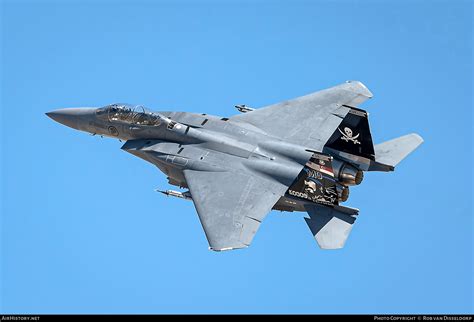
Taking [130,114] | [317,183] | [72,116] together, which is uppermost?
[72,116]

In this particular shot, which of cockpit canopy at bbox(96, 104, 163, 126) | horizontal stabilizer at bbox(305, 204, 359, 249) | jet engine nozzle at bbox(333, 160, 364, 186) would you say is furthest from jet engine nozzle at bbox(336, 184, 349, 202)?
cockpit canopy at bbox(96, 104, 163, 126)

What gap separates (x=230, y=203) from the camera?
3341 centimetres

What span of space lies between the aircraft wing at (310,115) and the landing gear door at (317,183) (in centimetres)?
115

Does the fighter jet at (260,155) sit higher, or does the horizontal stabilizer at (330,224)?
the fighter jet at (260,155)

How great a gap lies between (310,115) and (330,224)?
5.52 metres

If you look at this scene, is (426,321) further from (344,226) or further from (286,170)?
(286,170)

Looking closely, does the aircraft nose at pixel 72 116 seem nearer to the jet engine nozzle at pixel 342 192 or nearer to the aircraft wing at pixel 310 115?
the aircraft wing at pixel 310 115

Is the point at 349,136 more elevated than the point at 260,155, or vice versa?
the point at 349,136

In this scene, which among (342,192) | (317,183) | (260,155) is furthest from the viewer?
(260,155)

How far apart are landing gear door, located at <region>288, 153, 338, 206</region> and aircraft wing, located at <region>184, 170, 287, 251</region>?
1.99ft

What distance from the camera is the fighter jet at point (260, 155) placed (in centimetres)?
3328

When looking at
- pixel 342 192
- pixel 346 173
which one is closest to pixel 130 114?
pixel 346 173

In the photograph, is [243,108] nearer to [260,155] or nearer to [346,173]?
[260,155]

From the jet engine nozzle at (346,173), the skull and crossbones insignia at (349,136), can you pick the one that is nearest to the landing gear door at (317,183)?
the jet engine nozzle at (346,173)
